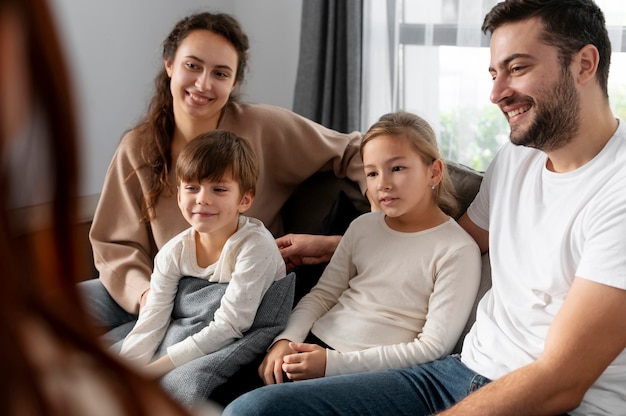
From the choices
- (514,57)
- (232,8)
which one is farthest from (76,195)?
(232,8)

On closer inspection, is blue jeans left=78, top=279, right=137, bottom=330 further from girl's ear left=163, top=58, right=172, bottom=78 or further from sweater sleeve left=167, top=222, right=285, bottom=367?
girl's ear left=163, top=58, right=172, bottom=78

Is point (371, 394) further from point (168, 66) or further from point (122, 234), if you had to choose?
point (168, 66)

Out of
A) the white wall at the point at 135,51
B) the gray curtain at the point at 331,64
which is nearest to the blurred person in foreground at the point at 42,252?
the gray curtain at the point at 331,64

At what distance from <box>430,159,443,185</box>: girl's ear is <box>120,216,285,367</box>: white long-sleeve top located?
1.46ft

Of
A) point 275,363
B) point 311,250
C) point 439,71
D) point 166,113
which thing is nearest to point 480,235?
point 311,250

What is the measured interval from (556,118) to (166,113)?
49.6 inches

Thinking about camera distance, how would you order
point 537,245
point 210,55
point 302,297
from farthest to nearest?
1. point 210,55
2. point 302,297
3. point 537,245

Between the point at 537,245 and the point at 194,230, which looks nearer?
the point at 537,245

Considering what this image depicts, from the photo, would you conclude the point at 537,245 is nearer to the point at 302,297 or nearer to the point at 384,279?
the point at 384,279

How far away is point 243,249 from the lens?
2.08m

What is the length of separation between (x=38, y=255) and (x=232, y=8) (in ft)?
14.1

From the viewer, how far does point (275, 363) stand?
6.59 feet

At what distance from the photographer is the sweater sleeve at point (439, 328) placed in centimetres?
196

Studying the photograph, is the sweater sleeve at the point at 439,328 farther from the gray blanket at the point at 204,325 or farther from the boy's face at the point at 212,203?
the boy's face at the point at 212,203
